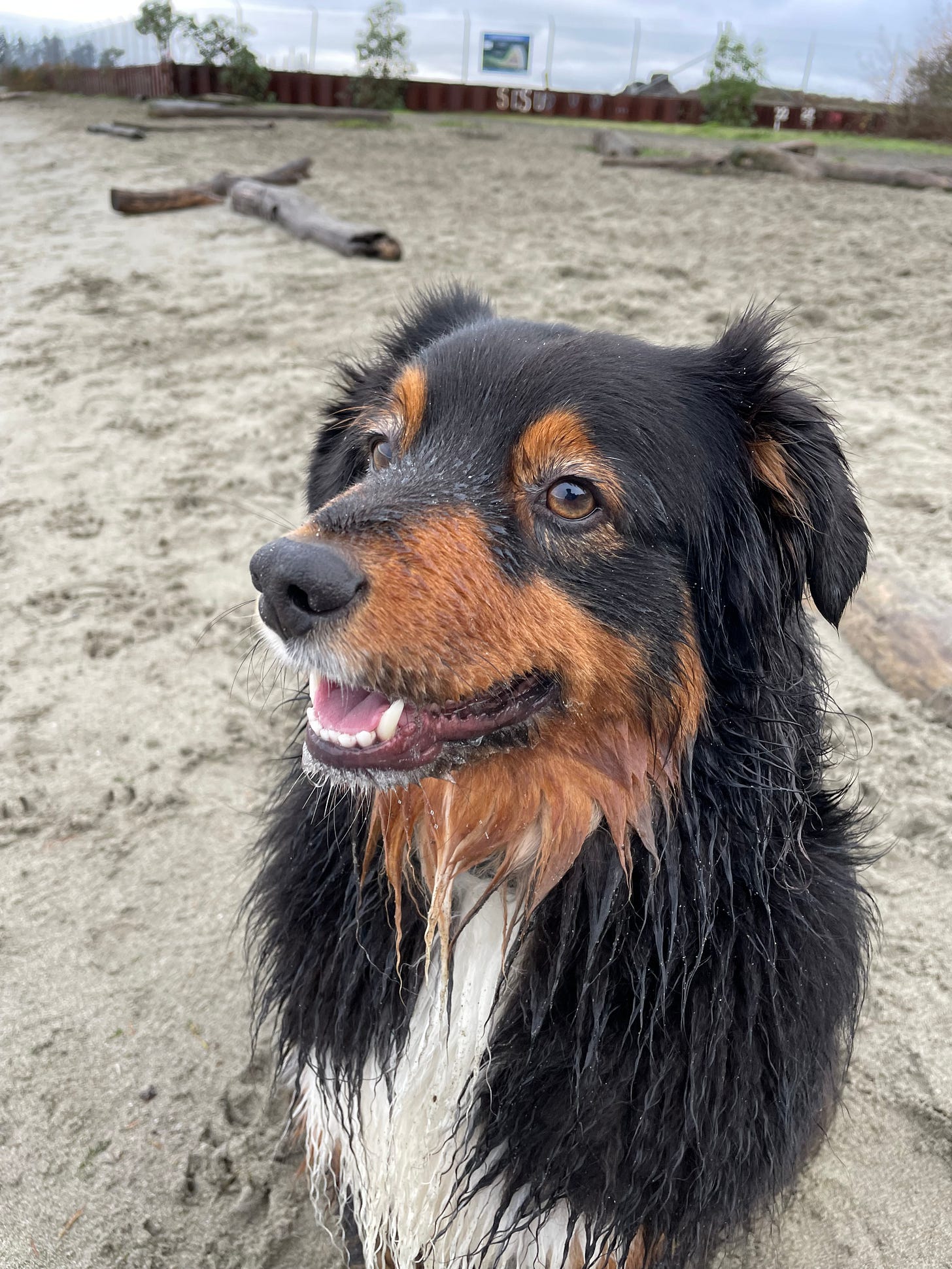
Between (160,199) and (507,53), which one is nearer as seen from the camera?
(160,199)

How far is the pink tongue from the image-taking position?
175 cm

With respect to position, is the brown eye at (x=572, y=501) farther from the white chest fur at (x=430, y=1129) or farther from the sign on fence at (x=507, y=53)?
the sign on fence at (x=507, y=53)

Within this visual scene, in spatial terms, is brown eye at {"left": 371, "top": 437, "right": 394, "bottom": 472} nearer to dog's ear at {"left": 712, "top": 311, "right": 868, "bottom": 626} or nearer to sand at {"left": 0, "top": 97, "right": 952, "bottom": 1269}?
dog's ear at {"left": 712, "top": 311, "right": 868, "bottom": 626}

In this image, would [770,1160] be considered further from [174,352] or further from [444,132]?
[444,132]

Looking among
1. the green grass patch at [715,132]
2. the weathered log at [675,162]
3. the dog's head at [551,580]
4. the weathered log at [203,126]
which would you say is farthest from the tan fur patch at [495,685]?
the green grass patch at [715,132]

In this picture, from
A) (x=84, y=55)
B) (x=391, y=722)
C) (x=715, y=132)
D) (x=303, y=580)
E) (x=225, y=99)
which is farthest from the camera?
(x=84, y=55)

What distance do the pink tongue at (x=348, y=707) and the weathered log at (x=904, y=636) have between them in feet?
8.53

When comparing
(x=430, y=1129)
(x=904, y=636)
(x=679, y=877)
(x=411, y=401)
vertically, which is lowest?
(x=430, y=1129)

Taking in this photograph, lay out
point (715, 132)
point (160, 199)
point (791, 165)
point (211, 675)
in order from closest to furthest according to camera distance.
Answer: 1. point (211, 675)
2. point (160, 199)
3. point (791, 165)
4. point (715, 132)

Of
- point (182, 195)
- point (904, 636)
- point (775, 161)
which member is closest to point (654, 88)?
point (775, 161)

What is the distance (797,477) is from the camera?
1.86 meters

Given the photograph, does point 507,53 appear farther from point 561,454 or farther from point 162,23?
point 561,454

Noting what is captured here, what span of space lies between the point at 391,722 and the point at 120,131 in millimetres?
18787

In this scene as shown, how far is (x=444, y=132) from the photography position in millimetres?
19906
